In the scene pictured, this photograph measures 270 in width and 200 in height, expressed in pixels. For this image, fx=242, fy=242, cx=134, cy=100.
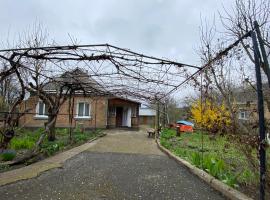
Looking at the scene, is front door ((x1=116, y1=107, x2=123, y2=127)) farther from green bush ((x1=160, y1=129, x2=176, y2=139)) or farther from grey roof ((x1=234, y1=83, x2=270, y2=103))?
grey roof ((x1=234, y1=83, x2=270, y2=103))

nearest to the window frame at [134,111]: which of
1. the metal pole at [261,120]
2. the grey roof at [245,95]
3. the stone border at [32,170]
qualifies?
the stone border at [32,170]

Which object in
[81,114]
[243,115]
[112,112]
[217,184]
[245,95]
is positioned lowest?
[217,184]

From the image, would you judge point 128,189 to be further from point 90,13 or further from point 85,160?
point 90,13

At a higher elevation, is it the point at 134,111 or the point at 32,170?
the point at 134,111

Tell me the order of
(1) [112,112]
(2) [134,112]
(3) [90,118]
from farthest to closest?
(2) [134,112]
(1) [112,112]
(3) [90,118]

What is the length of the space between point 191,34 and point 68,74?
15.9 feet

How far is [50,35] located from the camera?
11438 mm

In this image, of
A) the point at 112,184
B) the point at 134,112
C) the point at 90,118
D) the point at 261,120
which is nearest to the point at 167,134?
the point at 90,118

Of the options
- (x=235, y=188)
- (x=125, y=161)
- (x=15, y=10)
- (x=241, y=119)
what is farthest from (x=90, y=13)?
(x=235, y=188)

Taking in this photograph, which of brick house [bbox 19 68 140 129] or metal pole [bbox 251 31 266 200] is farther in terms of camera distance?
brick house [bbox 19 68 140 129]

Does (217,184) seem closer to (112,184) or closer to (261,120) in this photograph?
(261,120)

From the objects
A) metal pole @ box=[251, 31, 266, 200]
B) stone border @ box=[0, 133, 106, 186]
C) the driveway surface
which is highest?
metal pole @ box=[251, 31, 266, 200]

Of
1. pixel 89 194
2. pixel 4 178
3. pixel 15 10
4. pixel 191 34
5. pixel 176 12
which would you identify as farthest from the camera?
pixel 15 10

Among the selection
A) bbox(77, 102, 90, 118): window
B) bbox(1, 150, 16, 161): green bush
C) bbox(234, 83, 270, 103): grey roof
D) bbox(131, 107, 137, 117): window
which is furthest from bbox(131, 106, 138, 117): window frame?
bbox(234, 83, 270, 103): grey roof
